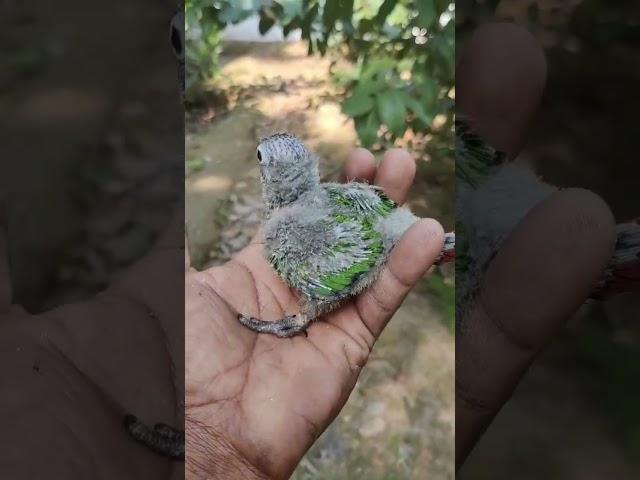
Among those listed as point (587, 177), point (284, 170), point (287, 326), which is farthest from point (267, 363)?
point (587, 177)

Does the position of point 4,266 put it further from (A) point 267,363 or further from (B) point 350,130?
(B) point 350,130

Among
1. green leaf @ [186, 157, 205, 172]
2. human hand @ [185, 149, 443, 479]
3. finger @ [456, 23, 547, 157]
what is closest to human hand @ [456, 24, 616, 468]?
finger @ [456, 23, 547, 157]

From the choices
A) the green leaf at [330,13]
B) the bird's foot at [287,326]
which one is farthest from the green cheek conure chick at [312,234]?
the green leaf at [330,13]

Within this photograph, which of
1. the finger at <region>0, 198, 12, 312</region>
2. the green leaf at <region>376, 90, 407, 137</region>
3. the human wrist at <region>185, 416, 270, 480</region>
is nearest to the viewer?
the finger at <region>0, 198, 12, 312</region>

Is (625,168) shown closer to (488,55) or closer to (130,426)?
(488,55)

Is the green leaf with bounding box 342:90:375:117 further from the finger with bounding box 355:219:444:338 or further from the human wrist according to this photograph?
the human wrist

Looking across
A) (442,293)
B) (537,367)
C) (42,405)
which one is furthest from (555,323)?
(42,405)
